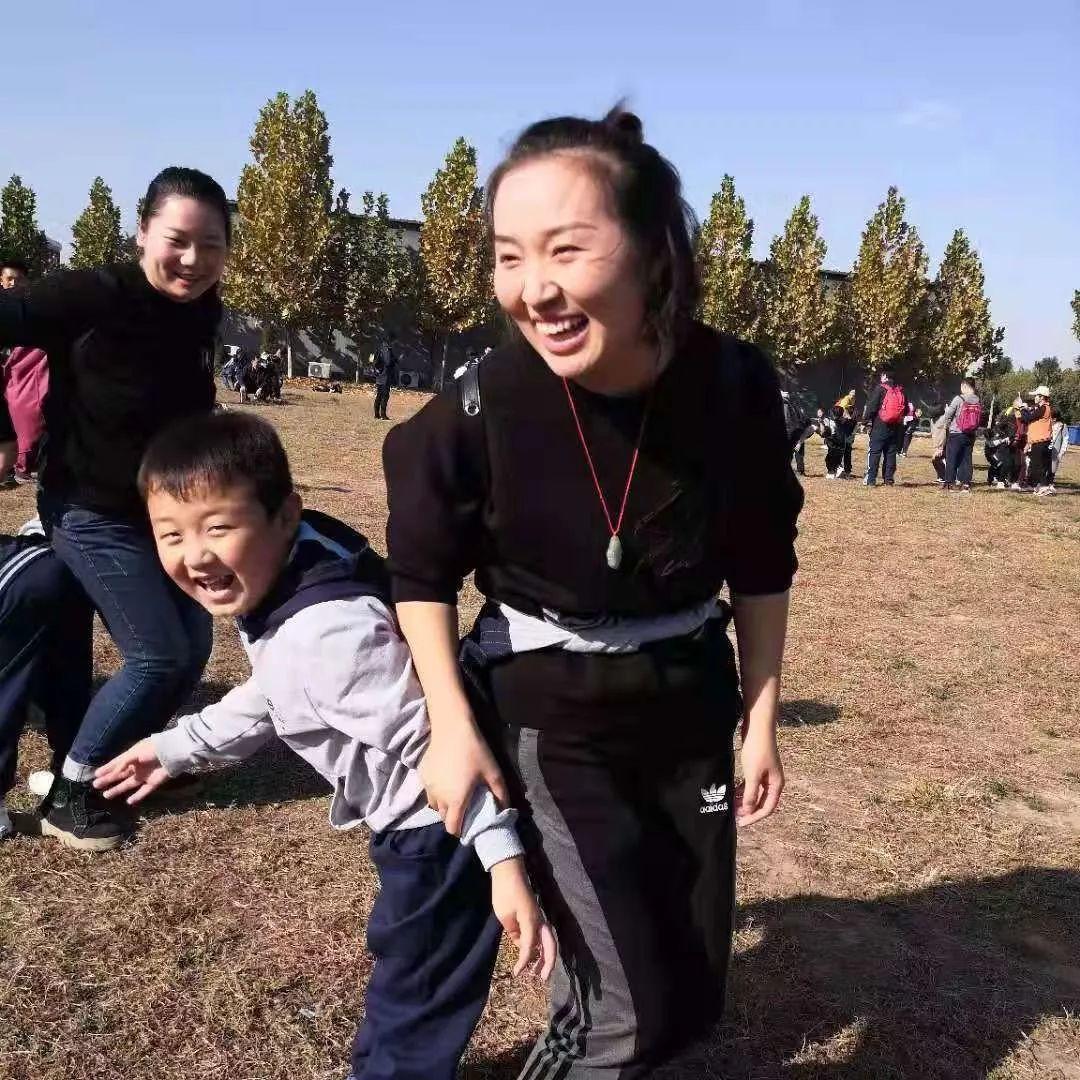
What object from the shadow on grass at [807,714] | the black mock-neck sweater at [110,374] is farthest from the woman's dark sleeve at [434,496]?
the shadow on grass at [807,714]

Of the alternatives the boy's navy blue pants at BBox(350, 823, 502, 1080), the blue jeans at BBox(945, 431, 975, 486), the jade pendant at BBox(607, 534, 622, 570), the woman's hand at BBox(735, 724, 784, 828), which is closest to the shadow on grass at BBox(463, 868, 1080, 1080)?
the boy's navy blue pants at BBox(350, 823, 502, 1080)

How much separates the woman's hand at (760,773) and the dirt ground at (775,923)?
2.82 ft

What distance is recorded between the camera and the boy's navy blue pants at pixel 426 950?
1.89m

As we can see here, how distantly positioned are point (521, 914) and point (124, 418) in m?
2.07

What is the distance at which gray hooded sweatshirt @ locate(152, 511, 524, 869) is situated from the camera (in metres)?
1.78

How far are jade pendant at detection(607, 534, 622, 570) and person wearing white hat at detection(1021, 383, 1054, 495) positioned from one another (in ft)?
55.4

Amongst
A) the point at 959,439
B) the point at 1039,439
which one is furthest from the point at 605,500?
the point at 1039,439

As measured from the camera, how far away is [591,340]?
4.91 feet

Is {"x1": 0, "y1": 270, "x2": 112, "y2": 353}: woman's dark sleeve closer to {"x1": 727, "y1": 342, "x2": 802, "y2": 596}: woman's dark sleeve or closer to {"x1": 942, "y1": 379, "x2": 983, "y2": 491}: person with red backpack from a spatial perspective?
{"x1": 727, "y1": 342, "x2": 802, "y2": 596}: woman's dark sleeve

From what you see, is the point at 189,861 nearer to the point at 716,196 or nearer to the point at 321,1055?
the point at 321,1055

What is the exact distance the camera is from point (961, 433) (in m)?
16.0

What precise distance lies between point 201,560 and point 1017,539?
36.7 feet

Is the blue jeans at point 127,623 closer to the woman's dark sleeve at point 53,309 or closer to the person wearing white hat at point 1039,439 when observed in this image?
the woman's dark sleeve at point 53,309

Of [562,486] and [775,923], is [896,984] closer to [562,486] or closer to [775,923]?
[775,923]
